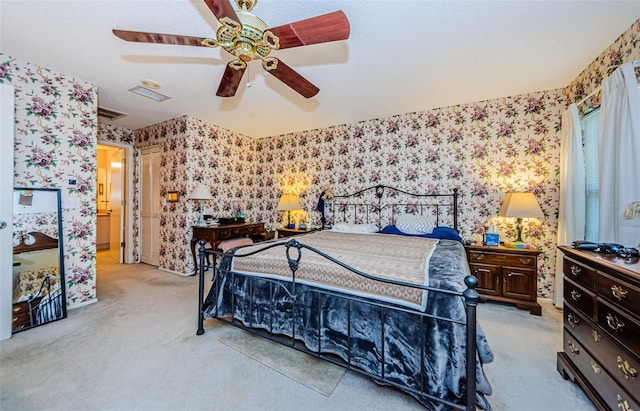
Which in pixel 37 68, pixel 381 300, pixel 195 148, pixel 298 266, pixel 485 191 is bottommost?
pixel 381 300

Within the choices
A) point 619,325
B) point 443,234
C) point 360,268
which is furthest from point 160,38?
point 443,234

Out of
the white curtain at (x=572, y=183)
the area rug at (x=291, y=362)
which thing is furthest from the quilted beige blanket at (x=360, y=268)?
the white curtain at (x=572, y=183)

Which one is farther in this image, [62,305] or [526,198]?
[526,198]

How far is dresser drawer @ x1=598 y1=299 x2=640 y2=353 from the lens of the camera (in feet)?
3.64

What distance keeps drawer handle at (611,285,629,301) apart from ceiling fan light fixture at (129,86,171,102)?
4.52 metres

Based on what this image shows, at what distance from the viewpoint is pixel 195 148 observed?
13.1 ft

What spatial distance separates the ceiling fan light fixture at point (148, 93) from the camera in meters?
3.03

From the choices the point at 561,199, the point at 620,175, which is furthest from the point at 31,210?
the point at 561,199

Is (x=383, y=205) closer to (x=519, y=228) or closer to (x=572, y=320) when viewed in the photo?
(x=519, y=228)

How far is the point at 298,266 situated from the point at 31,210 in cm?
289

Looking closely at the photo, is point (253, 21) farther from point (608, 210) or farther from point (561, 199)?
point (561, 199)

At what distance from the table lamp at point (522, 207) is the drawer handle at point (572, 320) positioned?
1374 mm

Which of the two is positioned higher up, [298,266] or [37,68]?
[37,68]

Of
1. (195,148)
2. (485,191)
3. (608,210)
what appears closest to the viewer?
(608,210)
